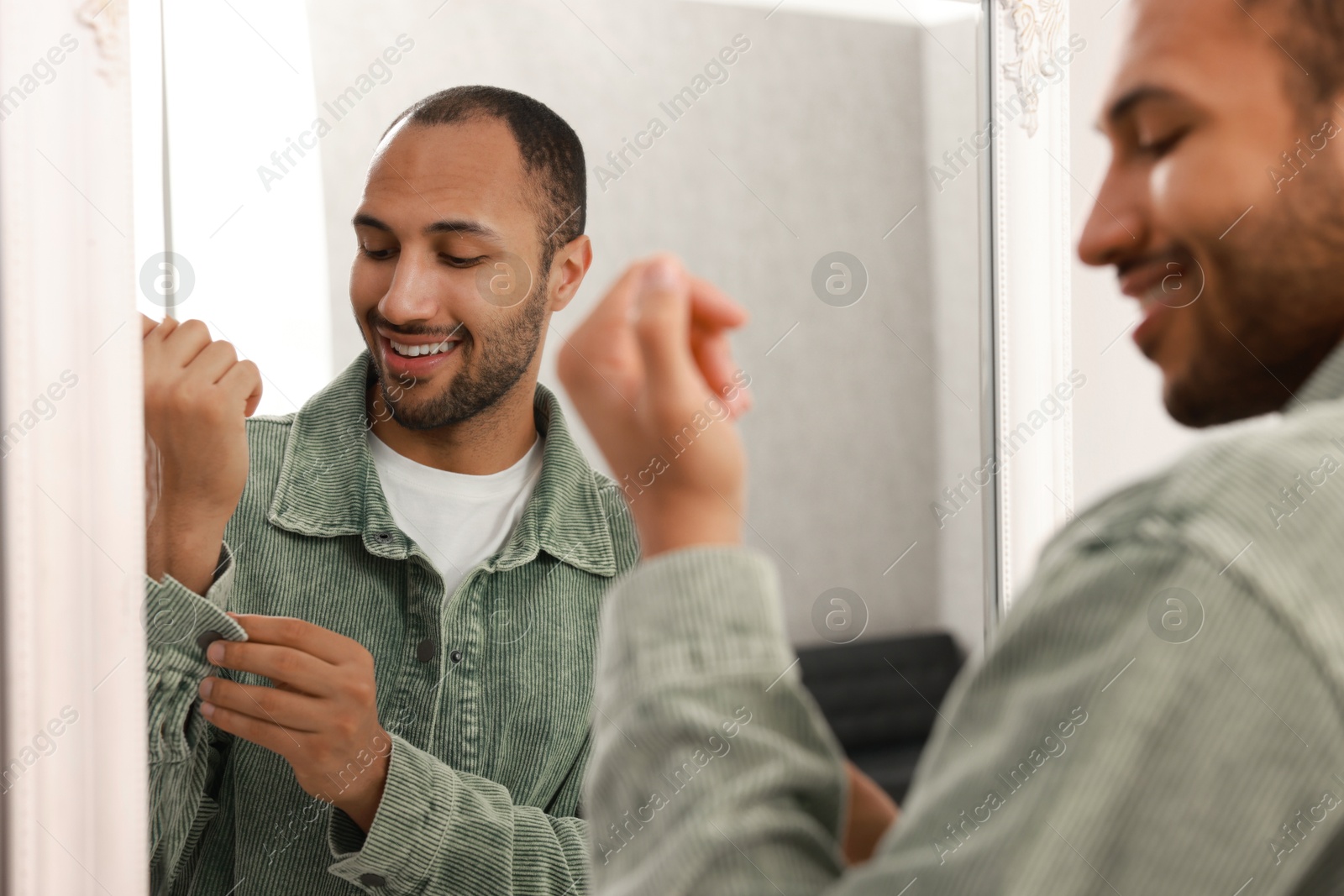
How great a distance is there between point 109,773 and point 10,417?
0.86 ft

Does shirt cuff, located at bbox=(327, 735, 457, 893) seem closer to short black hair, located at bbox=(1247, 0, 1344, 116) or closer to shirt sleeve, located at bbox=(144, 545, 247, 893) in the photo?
shirt sleeve, located at bbox=(144, 545, 247, 893)

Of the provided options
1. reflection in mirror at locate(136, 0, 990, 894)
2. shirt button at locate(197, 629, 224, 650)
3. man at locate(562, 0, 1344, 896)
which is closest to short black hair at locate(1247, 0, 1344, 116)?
man at locate(562, 0, 1344, 896)

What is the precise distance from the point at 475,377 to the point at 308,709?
29cm

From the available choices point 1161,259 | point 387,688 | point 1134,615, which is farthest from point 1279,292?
point 387,688

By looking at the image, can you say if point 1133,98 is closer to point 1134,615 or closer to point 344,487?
point 1134,615

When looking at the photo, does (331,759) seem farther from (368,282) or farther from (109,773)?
(368,282)

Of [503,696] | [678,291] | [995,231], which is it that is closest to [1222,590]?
[678,291]

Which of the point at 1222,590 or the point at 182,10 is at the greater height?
the point at 182,10

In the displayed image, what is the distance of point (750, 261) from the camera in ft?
3.20

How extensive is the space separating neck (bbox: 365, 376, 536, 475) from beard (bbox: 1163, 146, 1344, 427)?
1.75ft

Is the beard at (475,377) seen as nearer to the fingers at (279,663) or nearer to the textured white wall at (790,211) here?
the textured white wall at (790,211)

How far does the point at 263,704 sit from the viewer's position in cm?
76

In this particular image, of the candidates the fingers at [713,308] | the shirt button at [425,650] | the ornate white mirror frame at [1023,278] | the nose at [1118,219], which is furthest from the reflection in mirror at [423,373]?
the nose at [1118,219]

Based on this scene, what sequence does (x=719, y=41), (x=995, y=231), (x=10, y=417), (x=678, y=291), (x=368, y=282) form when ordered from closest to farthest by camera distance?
(x=678, y=291)
(x=10, y=417)
(x=368, y=282)
(x=719, y=41)
(x=995, y=231)
